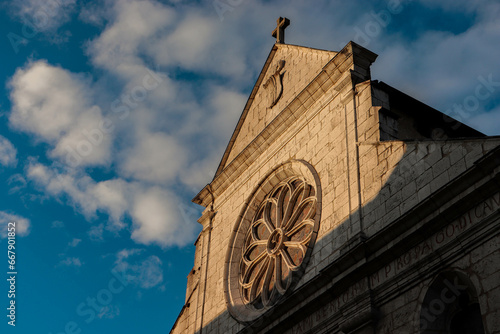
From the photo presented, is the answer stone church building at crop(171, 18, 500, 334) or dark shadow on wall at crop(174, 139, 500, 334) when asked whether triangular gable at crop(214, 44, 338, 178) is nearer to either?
stone church building at crop(171, 18, 500, 334)

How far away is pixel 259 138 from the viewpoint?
681 inches

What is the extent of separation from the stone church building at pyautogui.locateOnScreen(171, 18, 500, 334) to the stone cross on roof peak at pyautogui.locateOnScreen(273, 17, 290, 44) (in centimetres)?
7

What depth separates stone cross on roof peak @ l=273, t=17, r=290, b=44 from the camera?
1997 centimetres

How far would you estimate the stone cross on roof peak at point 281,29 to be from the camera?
1997cm

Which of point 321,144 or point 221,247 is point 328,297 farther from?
point 221,247

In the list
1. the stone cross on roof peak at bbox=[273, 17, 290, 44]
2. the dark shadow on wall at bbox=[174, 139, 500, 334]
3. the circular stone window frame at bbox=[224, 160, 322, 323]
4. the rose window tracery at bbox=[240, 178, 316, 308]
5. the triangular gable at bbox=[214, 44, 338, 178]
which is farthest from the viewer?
the stone cross on roof peak at bbox=[273, 17, 290, 44]

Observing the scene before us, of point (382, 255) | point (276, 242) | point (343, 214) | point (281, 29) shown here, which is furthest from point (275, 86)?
point (382, 255)

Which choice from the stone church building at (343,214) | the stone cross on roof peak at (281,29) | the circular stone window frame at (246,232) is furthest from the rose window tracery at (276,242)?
the stone cross on roof peak at (281,29)

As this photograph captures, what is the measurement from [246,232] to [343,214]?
4497 mm

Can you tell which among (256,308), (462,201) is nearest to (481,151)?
(462,201)

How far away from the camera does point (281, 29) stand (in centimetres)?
2028

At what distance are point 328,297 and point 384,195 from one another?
207 cm

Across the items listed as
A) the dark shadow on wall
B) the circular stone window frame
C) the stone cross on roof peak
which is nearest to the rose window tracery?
the circular stone window frame

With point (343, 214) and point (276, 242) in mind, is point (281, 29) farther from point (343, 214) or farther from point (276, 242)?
point (343, 214)
